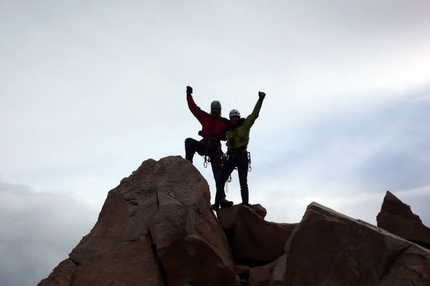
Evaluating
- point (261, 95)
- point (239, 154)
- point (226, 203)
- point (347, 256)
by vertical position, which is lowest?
point (347, 256)

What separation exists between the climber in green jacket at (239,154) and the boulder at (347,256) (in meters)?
5.94

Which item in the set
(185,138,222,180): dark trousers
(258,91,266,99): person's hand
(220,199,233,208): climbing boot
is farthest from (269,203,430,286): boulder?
(185,138,222,180): dark trousers

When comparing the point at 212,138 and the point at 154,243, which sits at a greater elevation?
the point at 212,138

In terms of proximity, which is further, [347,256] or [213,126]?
[213,126]

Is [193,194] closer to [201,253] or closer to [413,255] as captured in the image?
[201,253]

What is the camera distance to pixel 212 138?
2005 centimetres

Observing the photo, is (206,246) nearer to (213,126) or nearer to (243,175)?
(243,175)

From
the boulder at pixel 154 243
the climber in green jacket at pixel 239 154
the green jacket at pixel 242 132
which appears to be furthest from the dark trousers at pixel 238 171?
the boulder at pixel 154 243

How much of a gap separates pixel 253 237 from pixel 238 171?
9.27 ft

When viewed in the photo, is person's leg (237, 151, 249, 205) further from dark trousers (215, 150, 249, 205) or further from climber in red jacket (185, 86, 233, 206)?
climber in red jacket (185, 86, 233, 206)

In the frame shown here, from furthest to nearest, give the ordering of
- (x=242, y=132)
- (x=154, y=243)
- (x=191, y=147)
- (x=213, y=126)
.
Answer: (x=213, y=126) < (x=191, y=147) < (x=242, y=132) < (x=154, y=243)

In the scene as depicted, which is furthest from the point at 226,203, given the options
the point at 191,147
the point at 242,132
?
the point at 242,132

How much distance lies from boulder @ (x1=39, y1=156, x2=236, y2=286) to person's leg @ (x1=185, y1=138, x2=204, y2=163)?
10.6 ft

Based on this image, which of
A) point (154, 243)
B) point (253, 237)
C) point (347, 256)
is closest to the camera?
point (347, 256)
